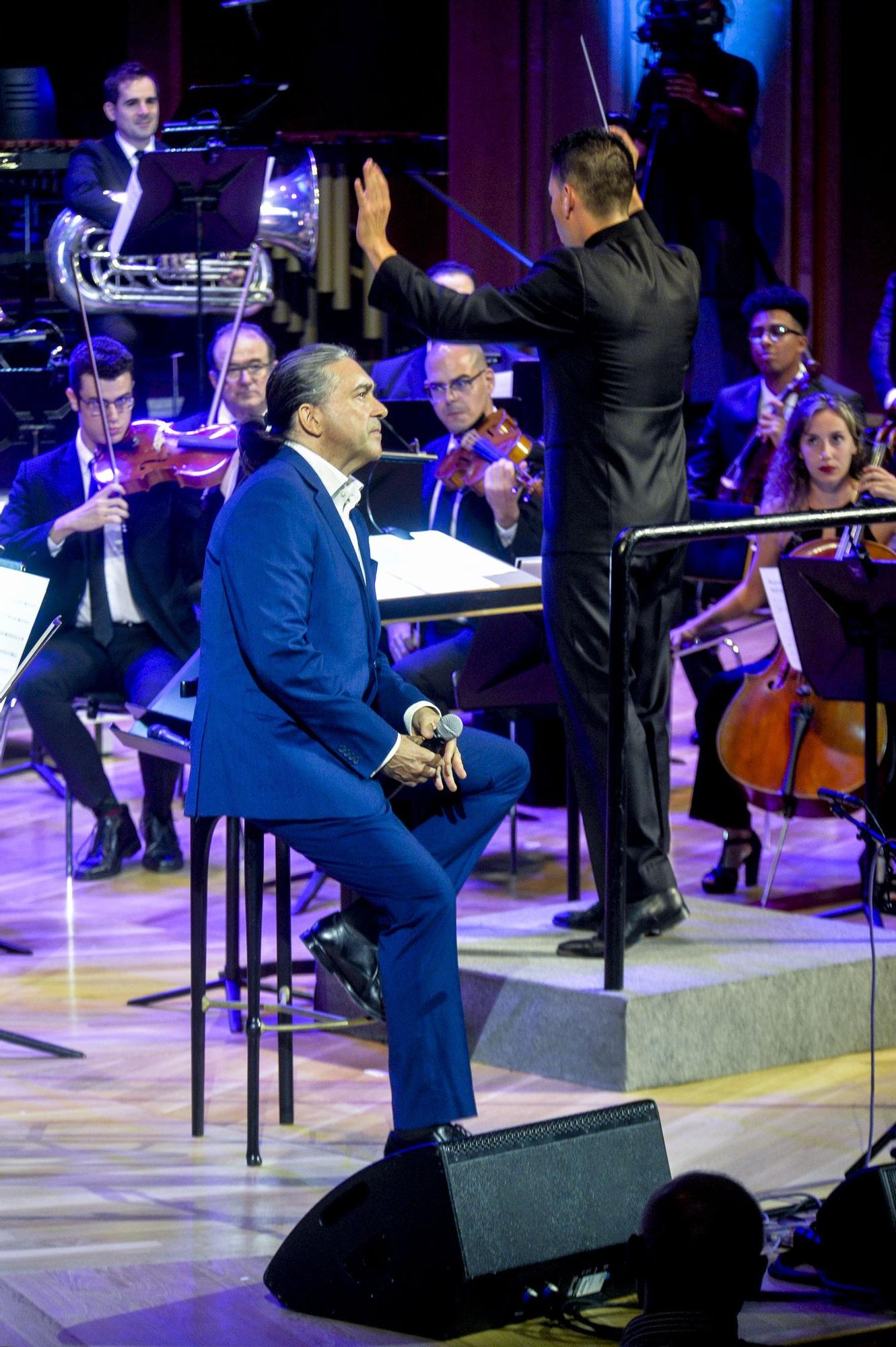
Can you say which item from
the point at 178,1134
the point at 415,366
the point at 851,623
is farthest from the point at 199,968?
the point at 415,366

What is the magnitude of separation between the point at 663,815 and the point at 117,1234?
4.52 ft

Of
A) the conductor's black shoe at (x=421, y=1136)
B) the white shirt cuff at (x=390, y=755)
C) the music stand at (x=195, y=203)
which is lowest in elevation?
the conductor's black shoe at (x=421, y=1136)

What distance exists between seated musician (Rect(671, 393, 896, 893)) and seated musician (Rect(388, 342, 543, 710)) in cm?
54

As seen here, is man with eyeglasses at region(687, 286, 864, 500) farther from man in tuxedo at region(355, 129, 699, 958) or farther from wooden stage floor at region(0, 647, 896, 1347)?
man in tuxedo at region(355, 129, 699, 958)

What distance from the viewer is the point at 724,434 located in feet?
19.7

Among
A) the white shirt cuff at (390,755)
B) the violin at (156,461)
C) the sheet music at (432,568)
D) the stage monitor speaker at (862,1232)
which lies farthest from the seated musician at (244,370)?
the stage monitor speaker at (862,1232)

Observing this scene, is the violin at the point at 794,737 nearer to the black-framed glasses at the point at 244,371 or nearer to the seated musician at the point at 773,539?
the seated musician at the point at 773,539

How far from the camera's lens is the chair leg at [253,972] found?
3.22 m

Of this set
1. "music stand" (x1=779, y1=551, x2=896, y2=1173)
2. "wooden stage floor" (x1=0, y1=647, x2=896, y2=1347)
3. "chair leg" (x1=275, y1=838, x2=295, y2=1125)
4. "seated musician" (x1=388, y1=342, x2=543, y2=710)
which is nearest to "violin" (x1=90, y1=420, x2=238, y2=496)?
"seated musician" (x1=388, y1=342, x2=543, y2=710)

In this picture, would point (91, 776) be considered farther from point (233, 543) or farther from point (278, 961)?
point (233, 543)

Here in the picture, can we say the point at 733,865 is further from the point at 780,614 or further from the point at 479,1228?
the point at 479,1228

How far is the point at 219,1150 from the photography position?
3.29 metres

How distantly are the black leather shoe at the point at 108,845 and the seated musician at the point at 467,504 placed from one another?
86 centimetres

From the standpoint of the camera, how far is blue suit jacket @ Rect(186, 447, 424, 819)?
3.00 meters
